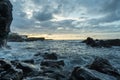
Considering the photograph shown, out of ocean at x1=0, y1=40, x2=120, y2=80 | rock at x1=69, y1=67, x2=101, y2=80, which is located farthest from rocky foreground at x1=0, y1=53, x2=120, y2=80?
ocean at x1=0, y1=40, x2=120, y2=80

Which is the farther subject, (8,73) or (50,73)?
(50,73)

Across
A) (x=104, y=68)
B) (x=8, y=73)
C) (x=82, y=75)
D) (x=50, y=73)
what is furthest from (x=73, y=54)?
(x=8, y=73)

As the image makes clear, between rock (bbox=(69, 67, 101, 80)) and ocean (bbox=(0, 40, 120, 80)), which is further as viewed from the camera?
ocean (bbox=(0, 40, 120, 80))

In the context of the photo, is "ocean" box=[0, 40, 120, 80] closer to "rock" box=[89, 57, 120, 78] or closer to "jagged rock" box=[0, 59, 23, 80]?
"rock" box=[89, 57, 120, 78]

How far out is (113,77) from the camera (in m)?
18.6

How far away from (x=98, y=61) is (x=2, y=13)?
2843 centimetres

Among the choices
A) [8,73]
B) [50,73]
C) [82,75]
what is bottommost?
[50,73]

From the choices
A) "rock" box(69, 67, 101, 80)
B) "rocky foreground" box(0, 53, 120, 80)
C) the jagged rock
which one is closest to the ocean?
"rock" box(69, 67, 101, 80)

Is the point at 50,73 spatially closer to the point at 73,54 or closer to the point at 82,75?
the point at 82,75

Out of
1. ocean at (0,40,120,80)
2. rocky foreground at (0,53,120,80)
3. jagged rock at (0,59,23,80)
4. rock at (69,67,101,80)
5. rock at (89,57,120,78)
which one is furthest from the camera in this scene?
ocean at (0,40,120,80)

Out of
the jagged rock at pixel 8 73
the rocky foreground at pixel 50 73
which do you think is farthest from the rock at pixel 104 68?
the jagged rock at pixel 8 73

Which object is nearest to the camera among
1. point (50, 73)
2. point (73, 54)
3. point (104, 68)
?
point (50, 73)

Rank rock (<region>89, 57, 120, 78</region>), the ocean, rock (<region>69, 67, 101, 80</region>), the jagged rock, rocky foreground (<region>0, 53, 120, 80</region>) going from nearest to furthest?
1. the jagged rock
2. rocky foreground (<region>0, 53, 120, 80</region>)
3. rock (<region>69, 67, 101, 80</region>)
4. rock (<region>89, 57, 120, 78</region>)
5. the ocean

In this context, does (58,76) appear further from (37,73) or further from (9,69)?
(9,69)
